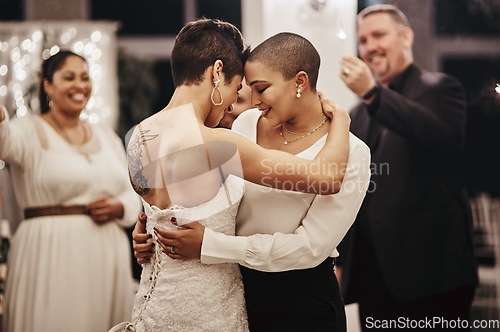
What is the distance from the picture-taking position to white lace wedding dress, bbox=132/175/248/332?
1.53m

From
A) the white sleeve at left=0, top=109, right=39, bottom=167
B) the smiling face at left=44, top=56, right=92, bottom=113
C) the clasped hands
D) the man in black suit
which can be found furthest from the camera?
the man in black suit

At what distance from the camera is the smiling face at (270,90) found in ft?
5.30

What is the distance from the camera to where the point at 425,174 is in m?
2.56

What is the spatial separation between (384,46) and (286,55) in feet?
3.76

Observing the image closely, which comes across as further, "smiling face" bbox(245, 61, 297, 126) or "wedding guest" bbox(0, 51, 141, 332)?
"wedding guest" bbox(0, 51, 141, 332)

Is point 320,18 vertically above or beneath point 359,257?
above

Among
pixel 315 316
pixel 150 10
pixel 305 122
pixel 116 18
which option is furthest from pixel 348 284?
pixel 116 18

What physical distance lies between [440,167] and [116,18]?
255 centimetres

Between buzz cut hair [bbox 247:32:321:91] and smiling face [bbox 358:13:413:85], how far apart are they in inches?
39.9

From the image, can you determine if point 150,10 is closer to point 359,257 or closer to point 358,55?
point 358,55

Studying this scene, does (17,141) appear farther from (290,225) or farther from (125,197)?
(290,225)

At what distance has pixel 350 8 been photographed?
2.55 metres

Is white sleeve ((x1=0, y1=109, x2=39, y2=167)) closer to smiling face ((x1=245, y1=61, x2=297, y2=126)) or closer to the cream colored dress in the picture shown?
the cream colored dress

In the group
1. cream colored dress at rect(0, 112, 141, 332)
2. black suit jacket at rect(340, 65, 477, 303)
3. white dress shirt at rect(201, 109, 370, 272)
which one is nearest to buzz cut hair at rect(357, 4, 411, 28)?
black suit jacket at rect(340, 65, 477, 303)
